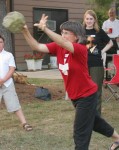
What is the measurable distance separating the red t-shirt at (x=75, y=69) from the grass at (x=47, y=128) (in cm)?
118

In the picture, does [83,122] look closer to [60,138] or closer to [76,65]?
[76,65]

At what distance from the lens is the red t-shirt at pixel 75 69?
455cm

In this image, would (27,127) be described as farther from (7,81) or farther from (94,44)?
(94,44)

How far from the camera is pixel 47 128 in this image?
6.77m

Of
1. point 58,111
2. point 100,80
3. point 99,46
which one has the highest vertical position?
point 99,46

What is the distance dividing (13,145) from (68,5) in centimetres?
1282

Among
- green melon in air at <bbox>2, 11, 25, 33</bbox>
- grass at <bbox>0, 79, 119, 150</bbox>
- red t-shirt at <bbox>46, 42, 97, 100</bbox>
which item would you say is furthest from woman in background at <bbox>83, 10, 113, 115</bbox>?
green melon in air at <bbox>2, 11, 25, 33</bbox>

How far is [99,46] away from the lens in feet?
22.6

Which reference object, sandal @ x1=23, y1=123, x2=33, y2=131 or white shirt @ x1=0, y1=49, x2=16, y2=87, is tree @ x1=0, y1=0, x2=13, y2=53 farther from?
sandal @ x1=23, y1=123, x2=33, y2=131

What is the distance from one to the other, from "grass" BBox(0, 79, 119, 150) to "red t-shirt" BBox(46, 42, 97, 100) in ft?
3.88

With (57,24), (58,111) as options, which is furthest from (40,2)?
(58,111)

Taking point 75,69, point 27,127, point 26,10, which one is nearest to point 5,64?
point 27,127

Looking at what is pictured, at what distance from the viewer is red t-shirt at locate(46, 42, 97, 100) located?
4547mm

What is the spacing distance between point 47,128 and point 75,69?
7.73 ft
